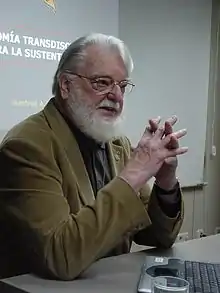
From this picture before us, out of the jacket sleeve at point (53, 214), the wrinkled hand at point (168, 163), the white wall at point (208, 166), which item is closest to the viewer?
A: the jacket sleeve at point (53, 214)

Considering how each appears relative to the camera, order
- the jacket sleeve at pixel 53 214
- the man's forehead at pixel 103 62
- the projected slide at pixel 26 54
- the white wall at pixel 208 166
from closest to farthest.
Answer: the jacket sleeve at pixel 53 214
the man's forehead at pixel 103 62
the projected slide at pixel 26 54
the white wall at pixel 208 166

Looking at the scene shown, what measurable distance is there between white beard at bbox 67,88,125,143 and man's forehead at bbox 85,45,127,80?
91 millimetres

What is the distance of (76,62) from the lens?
157 centimetres

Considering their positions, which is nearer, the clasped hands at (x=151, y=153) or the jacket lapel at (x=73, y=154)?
the clasped hands at (x=151, y=153)

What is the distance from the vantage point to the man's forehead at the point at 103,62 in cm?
154

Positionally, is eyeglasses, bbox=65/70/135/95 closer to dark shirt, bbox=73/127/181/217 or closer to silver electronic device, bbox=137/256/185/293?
dark shirt, bbox=73/127/181/217

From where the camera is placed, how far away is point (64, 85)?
1.61 m

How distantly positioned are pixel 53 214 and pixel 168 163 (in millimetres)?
408

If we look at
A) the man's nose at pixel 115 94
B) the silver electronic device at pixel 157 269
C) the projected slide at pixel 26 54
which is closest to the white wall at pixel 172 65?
the projected slide at pixel 26 54

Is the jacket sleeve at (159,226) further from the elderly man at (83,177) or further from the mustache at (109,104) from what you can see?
the mustache at (109,104)

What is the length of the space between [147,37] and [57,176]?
7.10 feet

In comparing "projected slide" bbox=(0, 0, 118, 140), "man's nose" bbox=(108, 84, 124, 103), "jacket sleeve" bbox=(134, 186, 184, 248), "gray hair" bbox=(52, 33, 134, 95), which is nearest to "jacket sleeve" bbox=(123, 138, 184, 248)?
"jacket sleeve" bbox=(134, 186, 184, 248)

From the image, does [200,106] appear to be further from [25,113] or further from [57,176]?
[57,176]

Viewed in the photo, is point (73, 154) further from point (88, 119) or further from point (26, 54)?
point (26, 54)
